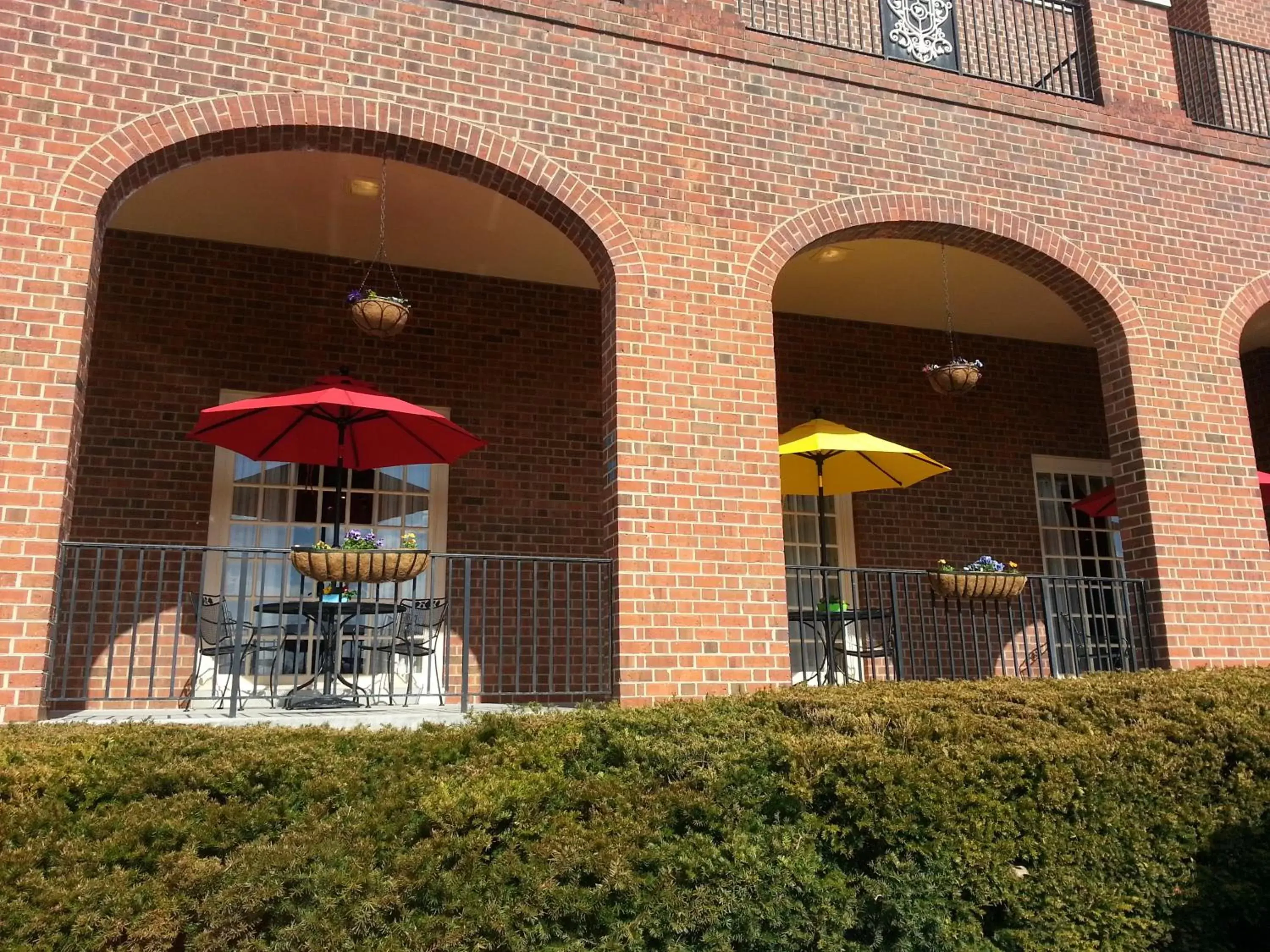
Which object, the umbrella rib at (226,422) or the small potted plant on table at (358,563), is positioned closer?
the small potted plant on table at (358,563)

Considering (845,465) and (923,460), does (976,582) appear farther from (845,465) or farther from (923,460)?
(845,465)

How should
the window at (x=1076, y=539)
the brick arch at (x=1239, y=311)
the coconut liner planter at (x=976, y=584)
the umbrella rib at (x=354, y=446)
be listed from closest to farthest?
the coconut liner planter at (x=976, y=584) → the umbrella rib at (x=354, y=446) → the brick arch at (x=1239, y=311) → the window at (x=1076, y=539)

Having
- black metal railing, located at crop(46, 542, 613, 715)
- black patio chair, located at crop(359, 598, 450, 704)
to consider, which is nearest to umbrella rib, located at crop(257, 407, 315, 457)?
black metal railing, located at crop(46, 542, 613, 715)

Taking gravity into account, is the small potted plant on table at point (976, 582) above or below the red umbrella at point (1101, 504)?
below

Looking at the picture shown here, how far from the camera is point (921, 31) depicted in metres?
7.92

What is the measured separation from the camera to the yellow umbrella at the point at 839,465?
7531 millimetres

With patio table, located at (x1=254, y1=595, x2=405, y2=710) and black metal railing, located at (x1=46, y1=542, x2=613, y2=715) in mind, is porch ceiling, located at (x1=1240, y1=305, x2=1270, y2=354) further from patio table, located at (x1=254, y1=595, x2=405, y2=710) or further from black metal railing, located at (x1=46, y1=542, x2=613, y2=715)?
patio table, located at (x1=254, y1=595, x2=405, y2=710)

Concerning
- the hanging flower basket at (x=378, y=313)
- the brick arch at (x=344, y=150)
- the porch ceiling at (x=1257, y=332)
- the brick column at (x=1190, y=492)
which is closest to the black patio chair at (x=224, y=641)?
the hanging flower basket at (x=378, y=313)

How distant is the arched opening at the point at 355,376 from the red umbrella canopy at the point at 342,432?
2.36 ft

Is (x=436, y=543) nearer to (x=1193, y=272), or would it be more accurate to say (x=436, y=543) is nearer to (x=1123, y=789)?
(x=1123, y=789)

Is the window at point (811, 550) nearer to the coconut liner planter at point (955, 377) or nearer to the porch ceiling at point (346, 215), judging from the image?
the coconut liner planter at point (955, 377)

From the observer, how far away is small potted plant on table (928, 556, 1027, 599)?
6.88 meters

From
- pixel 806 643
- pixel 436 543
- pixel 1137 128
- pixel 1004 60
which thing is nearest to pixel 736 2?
pixel 1137 128

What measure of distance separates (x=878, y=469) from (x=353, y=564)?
456 cm
